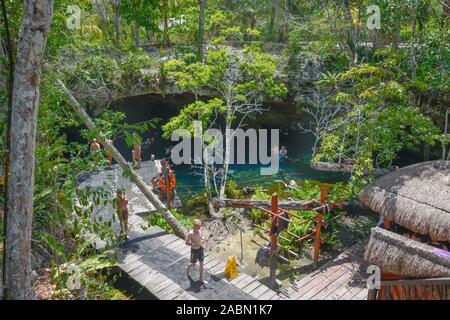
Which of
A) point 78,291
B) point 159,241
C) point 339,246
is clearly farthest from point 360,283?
point 78,291

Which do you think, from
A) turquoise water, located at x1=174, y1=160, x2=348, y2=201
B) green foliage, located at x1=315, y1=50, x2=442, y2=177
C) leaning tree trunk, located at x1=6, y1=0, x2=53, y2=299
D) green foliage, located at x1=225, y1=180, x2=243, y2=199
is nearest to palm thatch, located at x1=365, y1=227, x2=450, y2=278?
green foliage, located at x1=315, y1=50, x2=442, y2=177

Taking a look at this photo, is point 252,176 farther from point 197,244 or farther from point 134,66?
point 197,244

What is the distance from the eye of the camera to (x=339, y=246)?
14727mm

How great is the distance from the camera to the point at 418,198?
414 inches

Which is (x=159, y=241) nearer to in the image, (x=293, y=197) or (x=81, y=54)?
(x=293, y=197)

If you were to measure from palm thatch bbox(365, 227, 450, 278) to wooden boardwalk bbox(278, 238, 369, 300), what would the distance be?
111 inches

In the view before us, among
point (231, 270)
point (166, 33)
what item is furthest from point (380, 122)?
point (166, 33)

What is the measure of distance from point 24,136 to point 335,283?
371 inches

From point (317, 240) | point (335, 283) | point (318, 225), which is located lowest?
point (335, 283)

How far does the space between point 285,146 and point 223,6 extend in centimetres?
1201

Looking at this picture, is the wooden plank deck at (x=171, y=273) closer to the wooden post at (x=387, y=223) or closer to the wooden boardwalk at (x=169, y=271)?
the wooden boardwalk at (x=169, y=271)

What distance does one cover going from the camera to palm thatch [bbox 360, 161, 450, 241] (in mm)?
9820

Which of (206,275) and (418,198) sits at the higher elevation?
(418,198)

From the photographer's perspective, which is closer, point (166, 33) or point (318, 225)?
point (318, 225)
